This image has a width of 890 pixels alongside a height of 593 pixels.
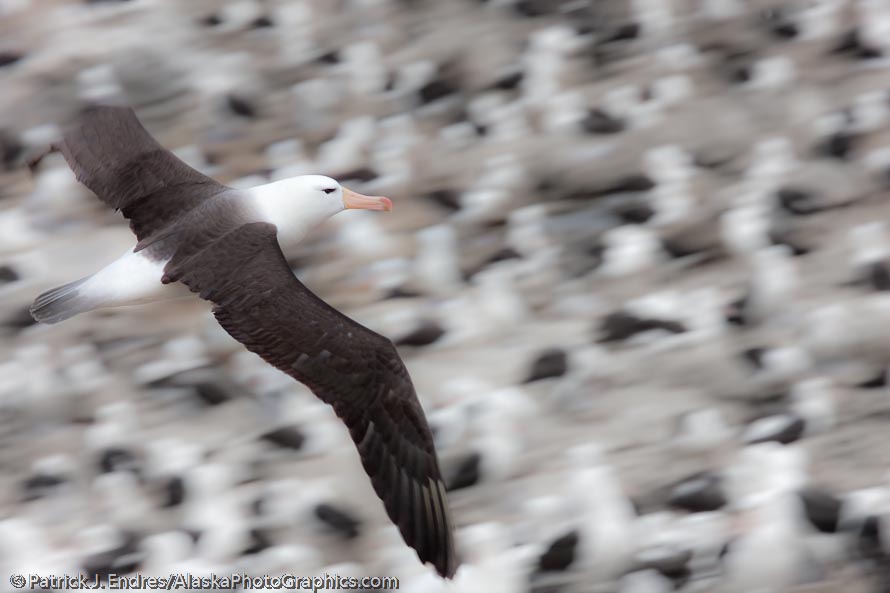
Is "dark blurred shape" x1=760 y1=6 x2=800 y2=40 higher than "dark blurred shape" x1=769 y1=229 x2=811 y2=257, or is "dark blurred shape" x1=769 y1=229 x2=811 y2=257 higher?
"dark blurred shape" x1=760 y1=6 x2=800 y2=40

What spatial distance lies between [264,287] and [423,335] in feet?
2.47

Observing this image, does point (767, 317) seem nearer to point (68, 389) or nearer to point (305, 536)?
point (305, 536)

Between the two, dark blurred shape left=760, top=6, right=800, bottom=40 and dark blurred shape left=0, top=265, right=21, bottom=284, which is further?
dark blurred shape left=760, top=6, right=800, bottom=40

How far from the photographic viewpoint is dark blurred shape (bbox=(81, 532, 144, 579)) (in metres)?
3.76

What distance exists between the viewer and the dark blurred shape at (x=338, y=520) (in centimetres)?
381

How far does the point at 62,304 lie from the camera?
3865mm

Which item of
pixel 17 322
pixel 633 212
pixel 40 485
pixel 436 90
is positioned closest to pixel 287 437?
pixel 40 485

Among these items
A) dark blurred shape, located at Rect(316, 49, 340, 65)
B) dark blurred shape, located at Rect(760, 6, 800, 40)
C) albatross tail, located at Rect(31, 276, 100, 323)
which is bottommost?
albatross tail, located at Rect(31, 276, 100, 323)

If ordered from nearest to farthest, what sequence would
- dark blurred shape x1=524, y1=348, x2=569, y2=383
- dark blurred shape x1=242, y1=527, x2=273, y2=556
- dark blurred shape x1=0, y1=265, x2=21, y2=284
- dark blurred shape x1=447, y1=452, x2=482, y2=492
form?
1. dark blurred shape x1=242, y1=527, x2=273, y2=556
2. dark blurred shape x1=447, y1=452, x2=482, y2=492
3. dark blurred shape x1=524, y1=348, x2=569, y2=383
4. dark blurred shape x1=0, y1=265, x2=21, y2=284

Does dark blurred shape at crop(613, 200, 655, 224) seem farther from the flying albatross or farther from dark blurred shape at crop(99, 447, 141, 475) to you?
dark blurred shape at crop(99, 447, 141, 475)

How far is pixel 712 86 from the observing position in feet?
15.9

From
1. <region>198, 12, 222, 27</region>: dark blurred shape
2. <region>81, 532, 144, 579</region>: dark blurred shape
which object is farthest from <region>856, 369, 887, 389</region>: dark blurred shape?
<region>198, 12, 222, 27</region>: dark blurred shape

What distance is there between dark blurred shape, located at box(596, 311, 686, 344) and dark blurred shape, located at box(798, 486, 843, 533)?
73cm

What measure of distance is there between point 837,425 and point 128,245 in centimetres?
234
